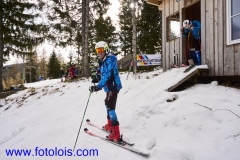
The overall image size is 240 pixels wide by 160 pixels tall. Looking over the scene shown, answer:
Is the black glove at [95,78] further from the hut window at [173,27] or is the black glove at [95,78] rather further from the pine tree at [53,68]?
the pine tree at [53,68]

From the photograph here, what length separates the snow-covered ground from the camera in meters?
3.80

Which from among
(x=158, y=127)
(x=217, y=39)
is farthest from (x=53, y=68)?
(x=158, y=127)

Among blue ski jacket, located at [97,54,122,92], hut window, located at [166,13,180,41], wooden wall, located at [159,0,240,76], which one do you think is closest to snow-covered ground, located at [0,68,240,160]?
wooden wall, located at [159,0,240,76]

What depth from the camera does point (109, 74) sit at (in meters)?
4.75

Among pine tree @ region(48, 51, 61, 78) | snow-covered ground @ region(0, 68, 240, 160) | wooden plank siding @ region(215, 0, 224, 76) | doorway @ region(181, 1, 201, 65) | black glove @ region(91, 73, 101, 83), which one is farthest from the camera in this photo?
→ pine tree @ region(48, 51, 61, 78)

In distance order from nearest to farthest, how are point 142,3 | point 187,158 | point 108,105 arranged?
point 187,158 → point 108,105 → point 142,3

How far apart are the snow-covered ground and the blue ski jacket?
47.8 inches

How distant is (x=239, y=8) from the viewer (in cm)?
594

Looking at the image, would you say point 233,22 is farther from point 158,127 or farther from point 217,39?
point 158,127

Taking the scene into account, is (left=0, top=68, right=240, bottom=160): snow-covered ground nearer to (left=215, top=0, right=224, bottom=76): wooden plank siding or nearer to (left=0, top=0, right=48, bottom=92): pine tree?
(left=215, top=0, right=224, bottom=76): wooden plank siding

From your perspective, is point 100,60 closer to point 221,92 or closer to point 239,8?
point 221,92

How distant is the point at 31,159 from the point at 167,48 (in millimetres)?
7548

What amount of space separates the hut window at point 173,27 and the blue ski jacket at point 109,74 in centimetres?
545

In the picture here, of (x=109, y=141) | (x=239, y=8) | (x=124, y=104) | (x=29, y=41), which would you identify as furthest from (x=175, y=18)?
(x=29, y=41)
